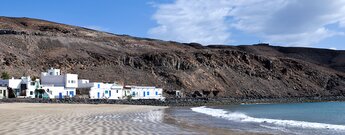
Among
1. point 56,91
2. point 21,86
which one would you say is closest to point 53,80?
point 56,91

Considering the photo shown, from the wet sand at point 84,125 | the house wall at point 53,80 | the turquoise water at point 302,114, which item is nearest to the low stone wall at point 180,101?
the house wall at point 53,80

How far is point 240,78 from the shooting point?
319ft

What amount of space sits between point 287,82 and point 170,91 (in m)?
40.2

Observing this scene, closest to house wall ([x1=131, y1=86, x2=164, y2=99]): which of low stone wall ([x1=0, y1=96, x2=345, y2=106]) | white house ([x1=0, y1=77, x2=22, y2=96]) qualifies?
low stone wall ([x1=0, y1=96, x2=345, y2=106])

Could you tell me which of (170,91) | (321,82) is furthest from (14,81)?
(321,82)

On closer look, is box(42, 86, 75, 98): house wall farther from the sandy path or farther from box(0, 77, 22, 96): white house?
the sandy path

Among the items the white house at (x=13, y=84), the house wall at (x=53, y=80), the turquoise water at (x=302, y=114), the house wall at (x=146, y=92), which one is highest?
the house wall at (x=53, y=80)

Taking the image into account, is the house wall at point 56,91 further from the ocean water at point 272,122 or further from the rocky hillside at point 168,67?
the ocean water at point 272,122

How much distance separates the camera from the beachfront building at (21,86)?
192 ft

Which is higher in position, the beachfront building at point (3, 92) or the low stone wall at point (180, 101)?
the beachfront building at point (3, 92)

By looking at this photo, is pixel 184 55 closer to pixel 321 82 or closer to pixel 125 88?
pixel 125 88

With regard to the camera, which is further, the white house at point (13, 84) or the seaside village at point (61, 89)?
the seaside village at point (61, 89)

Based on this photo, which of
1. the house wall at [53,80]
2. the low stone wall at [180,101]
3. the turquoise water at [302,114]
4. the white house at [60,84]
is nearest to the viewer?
the turquoise water at [302,114]

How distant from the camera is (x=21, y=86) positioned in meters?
59.2
